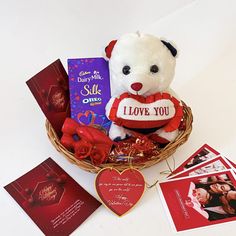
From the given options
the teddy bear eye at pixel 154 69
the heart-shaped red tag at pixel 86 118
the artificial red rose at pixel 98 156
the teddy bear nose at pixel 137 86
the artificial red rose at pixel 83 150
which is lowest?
the artificial red rose at pixel 98 156

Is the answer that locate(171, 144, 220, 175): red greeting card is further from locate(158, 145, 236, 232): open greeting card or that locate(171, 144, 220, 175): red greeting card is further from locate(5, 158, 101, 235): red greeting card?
locate(5, 158, 101, 235): red greeting card

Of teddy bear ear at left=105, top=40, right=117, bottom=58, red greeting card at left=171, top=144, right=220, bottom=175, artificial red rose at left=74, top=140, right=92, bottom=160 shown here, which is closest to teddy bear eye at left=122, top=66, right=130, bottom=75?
teddy bear ear at left=105, top=40, right=117, bottom=58

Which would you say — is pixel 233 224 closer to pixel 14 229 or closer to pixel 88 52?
pixel 14 229

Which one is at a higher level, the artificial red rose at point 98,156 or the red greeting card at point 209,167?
the artificial red rose at point 98,156

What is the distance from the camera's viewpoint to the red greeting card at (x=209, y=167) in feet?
3.90

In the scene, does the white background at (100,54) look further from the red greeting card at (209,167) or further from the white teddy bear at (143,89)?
the white teddy bear at (143,89)

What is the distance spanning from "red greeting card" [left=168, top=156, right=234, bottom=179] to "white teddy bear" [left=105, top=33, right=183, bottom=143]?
13 cm

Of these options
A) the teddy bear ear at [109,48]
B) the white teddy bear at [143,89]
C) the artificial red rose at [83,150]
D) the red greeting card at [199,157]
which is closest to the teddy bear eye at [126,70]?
the white teddy bear at [143,89]

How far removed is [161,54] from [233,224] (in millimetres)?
555

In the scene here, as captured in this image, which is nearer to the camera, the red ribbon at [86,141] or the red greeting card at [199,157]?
the red ribbon at [86,141]

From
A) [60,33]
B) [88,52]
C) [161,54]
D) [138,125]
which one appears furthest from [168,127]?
[60,33]

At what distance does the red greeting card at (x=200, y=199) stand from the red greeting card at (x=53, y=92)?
1.38ft

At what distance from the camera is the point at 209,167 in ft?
3.97

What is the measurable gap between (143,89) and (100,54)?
67 cm
